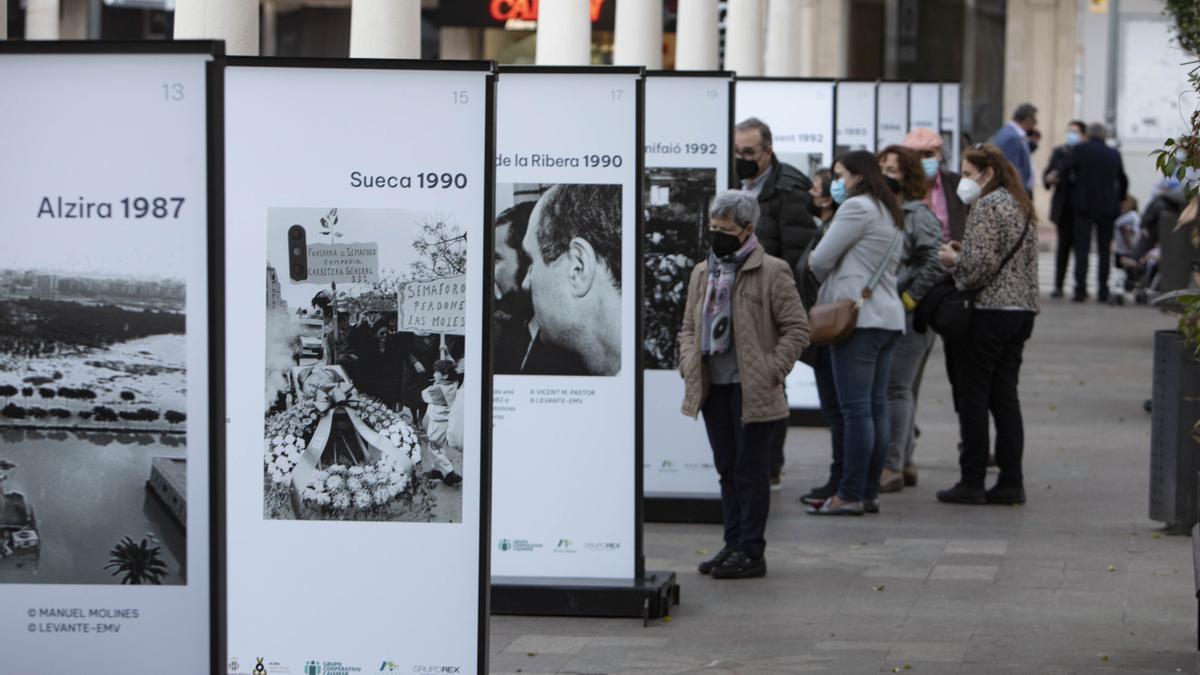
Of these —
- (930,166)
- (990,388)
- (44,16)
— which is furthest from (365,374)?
(44,16)

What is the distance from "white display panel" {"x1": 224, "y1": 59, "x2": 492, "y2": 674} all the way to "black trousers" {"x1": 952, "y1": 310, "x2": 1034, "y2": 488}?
5.74 meters

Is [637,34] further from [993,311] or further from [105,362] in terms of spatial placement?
[105,362]

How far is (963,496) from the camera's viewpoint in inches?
438

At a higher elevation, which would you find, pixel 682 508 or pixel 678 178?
pixel 678 178

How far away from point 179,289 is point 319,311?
106cm

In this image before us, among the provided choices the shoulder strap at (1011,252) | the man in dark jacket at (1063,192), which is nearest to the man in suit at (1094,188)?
the man in dark jacket at (1063,192)

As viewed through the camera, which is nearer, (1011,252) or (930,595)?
(930,595)

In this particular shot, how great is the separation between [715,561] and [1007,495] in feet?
9.15

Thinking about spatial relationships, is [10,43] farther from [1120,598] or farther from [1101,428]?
[1101,428]

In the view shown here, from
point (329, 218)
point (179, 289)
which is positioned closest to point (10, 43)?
point (179, 289)

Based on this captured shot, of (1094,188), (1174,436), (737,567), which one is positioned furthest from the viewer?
(1094,188)

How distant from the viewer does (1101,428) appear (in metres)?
14.6

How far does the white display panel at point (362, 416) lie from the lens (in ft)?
17.7

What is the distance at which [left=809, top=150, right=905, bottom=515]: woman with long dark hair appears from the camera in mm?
10125
